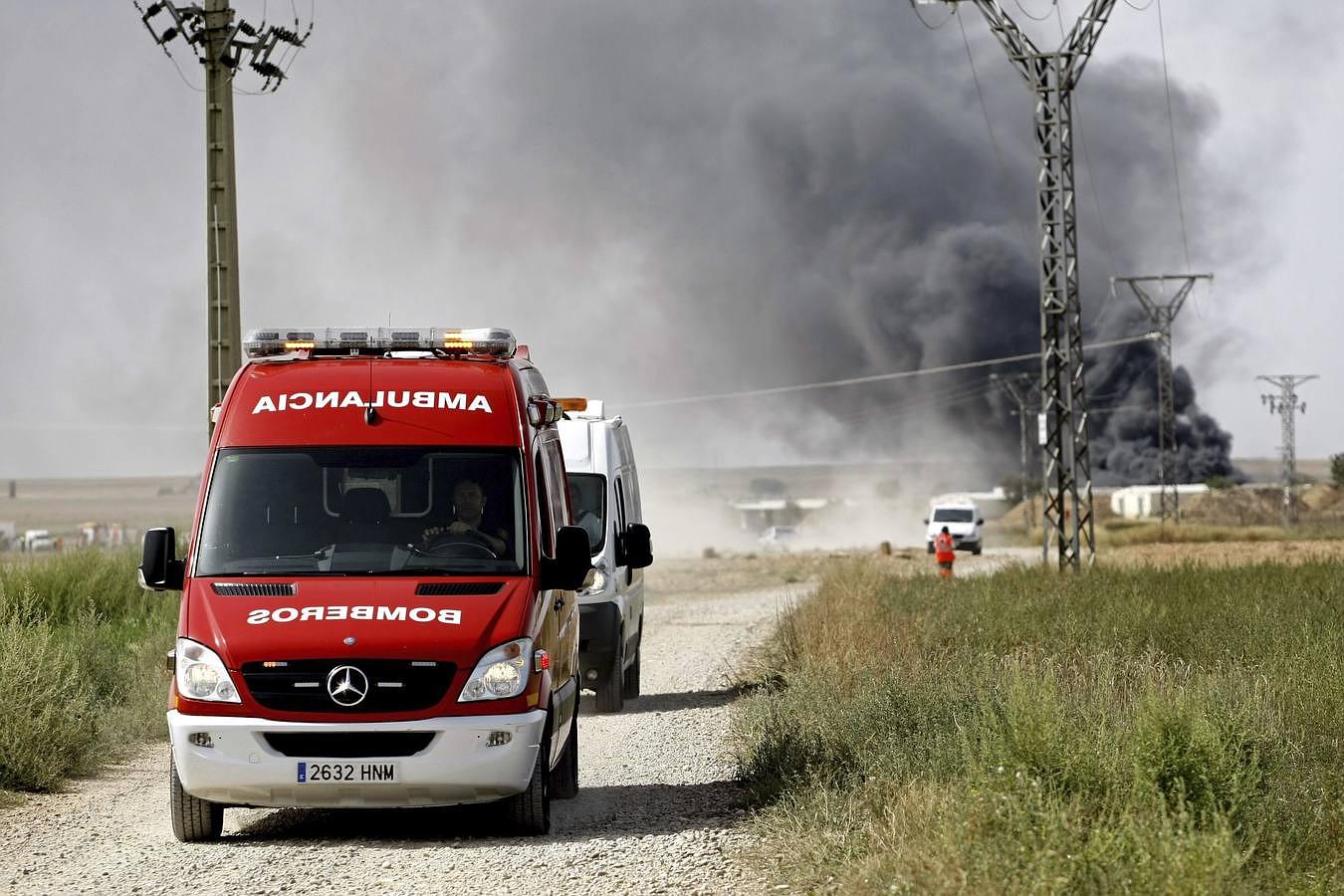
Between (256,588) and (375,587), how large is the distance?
0.63 meters

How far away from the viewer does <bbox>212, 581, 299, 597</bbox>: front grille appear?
852 cm

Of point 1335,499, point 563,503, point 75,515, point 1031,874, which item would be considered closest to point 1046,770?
point 1031,874

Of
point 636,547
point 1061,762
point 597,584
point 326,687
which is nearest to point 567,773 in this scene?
point 636,547

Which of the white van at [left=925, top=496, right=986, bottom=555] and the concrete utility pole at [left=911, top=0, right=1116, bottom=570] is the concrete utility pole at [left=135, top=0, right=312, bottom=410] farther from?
the white van at [left=925, top=496, right=986, bottom=555]

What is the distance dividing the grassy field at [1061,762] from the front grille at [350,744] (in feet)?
6.21

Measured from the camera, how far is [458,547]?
9.01 meters

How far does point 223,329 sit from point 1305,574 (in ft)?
46.3

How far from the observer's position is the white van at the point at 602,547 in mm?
14062

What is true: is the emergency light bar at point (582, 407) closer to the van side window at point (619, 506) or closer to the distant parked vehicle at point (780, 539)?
the van side window at point (619, 506)

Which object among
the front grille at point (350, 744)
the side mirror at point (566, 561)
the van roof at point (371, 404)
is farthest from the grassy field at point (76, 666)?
the side mirror at point (566, 561)

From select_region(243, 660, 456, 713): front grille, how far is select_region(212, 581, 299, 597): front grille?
475mm

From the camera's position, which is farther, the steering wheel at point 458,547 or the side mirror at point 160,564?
the steering wheel at point 458,547

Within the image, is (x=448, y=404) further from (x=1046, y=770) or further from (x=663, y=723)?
(x=663, y=723)

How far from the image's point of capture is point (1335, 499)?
11619cm
